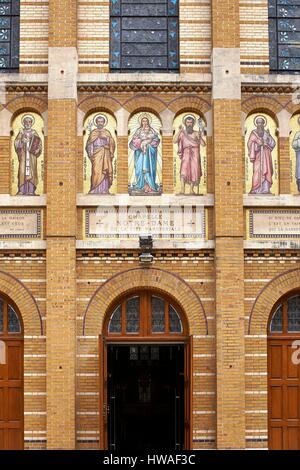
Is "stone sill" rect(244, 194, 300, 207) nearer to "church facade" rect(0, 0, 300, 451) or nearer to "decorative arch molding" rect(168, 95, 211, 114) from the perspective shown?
"church facade" rect(0, 0, 300, 451)

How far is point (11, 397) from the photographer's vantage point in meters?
15.9

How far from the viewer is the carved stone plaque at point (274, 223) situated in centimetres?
1595

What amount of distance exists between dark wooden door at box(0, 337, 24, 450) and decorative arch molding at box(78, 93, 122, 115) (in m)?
4.97

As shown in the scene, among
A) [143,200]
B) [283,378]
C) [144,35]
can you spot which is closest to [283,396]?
[283,378]

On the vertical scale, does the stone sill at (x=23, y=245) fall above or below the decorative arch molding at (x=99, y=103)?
below

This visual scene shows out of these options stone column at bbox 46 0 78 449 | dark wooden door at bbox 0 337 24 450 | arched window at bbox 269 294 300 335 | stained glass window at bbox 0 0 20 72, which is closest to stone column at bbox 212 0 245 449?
arched window at bbox 269 294 300 335

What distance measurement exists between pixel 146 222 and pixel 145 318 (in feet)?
6.40

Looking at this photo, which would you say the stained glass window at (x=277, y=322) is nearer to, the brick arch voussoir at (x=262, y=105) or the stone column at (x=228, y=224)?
the stone column at (x=228, y=224)

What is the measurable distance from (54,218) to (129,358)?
794 centimetres

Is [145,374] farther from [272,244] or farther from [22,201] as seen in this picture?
[22,201]

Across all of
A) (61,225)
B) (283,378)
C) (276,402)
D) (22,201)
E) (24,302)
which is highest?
(22,201)

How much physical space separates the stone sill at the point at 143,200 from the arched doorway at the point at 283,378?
261 centimetres

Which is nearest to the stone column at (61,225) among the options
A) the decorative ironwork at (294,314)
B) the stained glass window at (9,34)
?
the stained glass window at (9,34)

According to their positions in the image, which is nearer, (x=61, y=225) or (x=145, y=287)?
(x=61, y=225)
